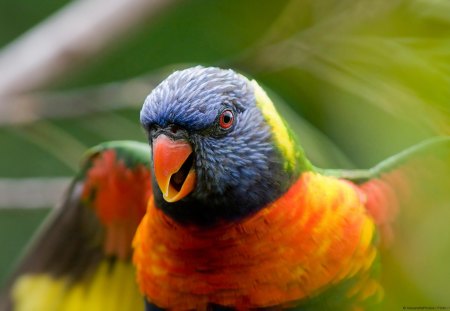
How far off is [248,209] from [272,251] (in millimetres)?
118

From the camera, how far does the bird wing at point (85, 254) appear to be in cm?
228

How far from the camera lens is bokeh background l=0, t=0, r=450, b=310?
85cm

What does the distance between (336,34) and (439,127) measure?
0.72m

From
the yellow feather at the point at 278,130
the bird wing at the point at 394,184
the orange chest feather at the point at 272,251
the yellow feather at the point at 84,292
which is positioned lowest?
the yellow feather at the point at 84,292

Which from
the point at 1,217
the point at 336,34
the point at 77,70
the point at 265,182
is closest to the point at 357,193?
the point at 265,182

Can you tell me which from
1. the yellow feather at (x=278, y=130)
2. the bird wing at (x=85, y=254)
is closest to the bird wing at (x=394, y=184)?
Result: the yellow feather at (x=278, y=130)

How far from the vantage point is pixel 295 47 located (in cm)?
174

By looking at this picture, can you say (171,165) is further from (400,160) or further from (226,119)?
(400,160)

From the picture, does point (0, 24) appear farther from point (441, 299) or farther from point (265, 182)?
point (441, 299)

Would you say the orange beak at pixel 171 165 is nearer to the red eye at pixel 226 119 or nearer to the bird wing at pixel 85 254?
the red eye at pixel 226 119

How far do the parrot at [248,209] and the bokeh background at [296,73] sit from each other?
0.09 meters

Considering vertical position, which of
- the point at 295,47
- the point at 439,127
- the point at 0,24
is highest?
the point at 0,24

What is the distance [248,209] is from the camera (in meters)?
1.67

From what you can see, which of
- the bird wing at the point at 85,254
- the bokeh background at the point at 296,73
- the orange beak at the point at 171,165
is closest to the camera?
the bokeh background at the point at 296,73
